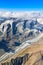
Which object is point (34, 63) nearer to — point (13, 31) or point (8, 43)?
point (8, 43)

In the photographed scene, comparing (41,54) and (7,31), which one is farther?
(7,31)

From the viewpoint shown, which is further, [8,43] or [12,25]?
[12,25]

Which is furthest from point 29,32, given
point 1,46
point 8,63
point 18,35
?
point 8,63

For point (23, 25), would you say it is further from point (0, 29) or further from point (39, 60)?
point (39, 60)

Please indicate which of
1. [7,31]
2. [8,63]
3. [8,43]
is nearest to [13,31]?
[7,31]

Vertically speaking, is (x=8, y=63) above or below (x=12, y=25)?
below

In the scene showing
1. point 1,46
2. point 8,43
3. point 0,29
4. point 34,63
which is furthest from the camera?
point 0,29

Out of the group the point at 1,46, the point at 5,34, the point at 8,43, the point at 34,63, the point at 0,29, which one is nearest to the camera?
the point at 34,63

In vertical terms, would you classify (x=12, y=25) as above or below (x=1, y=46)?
above

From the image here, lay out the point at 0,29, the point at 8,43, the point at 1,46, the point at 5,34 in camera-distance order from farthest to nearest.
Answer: the point at 0,29 → the point at 5,34 → the point at 8,43 → the point at 1,46
